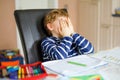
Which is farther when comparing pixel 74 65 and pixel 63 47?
pixel 63 47

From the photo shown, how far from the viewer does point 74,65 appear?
113cm

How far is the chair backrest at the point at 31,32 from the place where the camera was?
1507mm

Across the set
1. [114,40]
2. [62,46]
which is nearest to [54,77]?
[62,46]

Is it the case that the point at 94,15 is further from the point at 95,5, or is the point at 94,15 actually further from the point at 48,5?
the point at 48,5

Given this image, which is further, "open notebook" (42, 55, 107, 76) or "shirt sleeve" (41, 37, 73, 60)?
"shirt sleeve" (41, 37, 73, 60)

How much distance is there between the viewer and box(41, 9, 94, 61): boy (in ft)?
4.89

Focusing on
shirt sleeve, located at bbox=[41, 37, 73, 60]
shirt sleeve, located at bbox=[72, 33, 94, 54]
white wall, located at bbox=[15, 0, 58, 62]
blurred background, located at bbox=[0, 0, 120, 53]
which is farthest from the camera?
white wall, located at bbox=[15, 0, 58, 62]

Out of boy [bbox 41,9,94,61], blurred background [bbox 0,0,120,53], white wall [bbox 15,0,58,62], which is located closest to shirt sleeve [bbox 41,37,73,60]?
boy [bbox 41,9,94,61]

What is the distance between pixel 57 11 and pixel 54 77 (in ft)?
2.43

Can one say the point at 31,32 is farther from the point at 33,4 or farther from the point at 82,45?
the point at 33,4

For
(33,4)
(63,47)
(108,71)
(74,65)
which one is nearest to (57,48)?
(63,47)

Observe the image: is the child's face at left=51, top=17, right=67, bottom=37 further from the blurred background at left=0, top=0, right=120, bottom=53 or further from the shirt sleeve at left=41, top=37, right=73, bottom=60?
the blurred background at left=0, top=0, right=120, bottom=53

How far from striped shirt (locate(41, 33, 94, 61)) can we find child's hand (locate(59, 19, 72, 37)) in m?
0.04

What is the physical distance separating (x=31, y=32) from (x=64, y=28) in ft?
0.76
